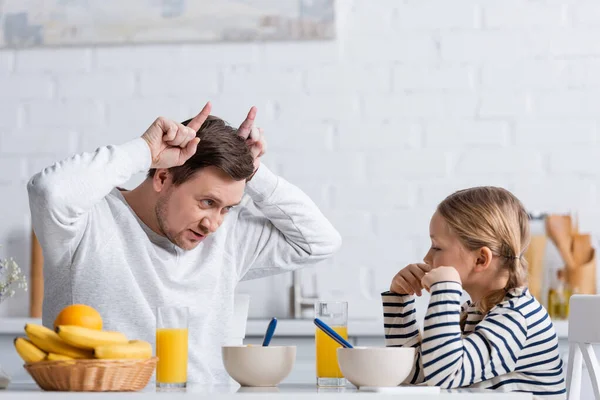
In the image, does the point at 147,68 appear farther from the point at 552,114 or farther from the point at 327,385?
the point at 327,385

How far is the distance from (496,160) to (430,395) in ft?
6.75

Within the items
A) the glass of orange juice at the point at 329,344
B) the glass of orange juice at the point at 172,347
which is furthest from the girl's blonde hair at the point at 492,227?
the glass of orange juice at the point at 172,347

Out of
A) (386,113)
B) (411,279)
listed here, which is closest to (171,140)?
(411,279)

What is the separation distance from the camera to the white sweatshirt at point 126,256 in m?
1.66

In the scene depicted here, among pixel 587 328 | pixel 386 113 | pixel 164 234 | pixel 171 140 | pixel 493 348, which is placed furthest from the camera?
pixel 386 113

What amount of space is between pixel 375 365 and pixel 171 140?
786 millimetres

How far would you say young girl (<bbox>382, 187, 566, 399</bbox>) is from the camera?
4.75 feet

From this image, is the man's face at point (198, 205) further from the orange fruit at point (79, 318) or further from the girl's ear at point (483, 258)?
the orange fruit at point (79, 318)

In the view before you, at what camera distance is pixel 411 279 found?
5.66ft

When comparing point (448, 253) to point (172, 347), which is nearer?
point (172, 347)

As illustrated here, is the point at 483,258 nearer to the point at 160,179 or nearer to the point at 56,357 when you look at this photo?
the point at 160,179

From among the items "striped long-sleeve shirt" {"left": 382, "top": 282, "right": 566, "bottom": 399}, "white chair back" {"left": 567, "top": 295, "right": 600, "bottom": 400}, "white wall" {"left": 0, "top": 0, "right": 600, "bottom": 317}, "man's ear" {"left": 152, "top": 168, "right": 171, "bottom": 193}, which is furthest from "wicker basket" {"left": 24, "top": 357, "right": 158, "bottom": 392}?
"white wall" {"left": 0, "top": 0, "right": 600, "bottom": 317}

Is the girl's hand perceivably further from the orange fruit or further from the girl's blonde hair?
the orange fruit

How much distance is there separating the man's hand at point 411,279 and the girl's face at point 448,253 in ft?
0.19
